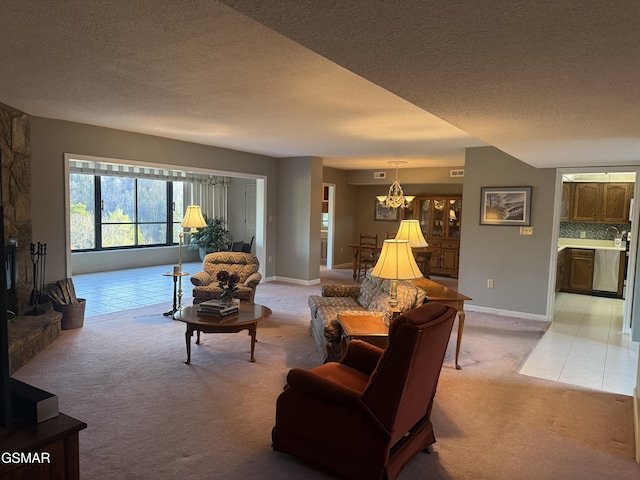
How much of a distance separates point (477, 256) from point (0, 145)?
5839 mm

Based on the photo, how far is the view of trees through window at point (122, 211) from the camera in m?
8.69

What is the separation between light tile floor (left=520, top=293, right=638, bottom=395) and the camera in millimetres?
3789

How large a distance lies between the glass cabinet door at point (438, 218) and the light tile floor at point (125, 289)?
5.34m

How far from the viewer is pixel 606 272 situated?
7441 millimetres

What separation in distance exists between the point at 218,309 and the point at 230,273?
68.2 inches

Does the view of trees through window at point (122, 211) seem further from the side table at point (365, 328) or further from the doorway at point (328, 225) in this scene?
the side table at point (365, 328)

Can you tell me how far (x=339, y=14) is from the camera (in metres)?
1.27

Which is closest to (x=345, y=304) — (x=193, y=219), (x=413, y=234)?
(x=413, y=234)

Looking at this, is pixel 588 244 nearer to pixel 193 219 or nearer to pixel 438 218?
pixel 438 218

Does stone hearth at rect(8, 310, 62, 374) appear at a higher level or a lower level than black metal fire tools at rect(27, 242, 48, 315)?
lower

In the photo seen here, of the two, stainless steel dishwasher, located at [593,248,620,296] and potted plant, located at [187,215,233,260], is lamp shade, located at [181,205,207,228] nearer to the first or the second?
potted plant, located at [187,215,233,260]

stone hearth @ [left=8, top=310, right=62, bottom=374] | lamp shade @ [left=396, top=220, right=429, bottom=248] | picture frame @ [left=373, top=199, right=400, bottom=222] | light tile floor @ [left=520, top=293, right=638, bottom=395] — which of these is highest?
picture frame @ [left=373, top=199, right=400, bottom=222]

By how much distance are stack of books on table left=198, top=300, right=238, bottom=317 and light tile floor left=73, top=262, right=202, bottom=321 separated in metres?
2.14

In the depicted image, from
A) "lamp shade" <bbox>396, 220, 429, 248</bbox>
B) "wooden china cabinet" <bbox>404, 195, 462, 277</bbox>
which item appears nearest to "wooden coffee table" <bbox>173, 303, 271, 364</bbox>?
"lamp shade" <bbox>396, 220, 429, 248</bbox>
